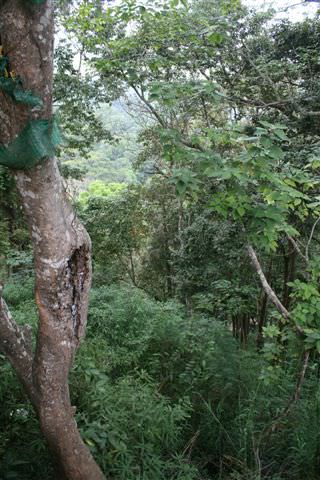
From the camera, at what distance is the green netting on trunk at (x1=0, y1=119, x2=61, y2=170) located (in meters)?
1.69

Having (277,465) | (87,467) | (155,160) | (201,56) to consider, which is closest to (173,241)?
(155,160)

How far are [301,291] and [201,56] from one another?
16.4 ft

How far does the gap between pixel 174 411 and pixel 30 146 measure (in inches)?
91.2

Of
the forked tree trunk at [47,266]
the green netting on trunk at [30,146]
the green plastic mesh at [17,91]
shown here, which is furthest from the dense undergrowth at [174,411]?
the green plastic mesh at [17,91]

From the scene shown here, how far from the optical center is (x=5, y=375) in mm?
3236

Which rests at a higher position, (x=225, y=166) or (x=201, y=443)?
(x=225, y=166)

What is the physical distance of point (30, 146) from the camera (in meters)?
1.69

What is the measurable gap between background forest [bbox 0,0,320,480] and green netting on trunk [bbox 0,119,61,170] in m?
0.18

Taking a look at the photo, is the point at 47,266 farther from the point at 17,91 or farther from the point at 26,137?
the point at 17,91

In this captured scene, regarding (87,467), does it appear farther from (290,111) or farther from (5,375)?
(290,111)

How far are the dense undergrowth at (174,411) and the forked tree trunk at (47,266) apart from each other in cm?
44

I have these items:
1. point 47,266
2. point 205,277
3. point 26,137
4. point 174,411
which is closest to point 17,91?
point 26,137

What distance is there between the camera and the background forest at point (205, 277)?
2.75 meters

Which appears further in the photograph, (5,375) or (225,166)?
(5,375)
